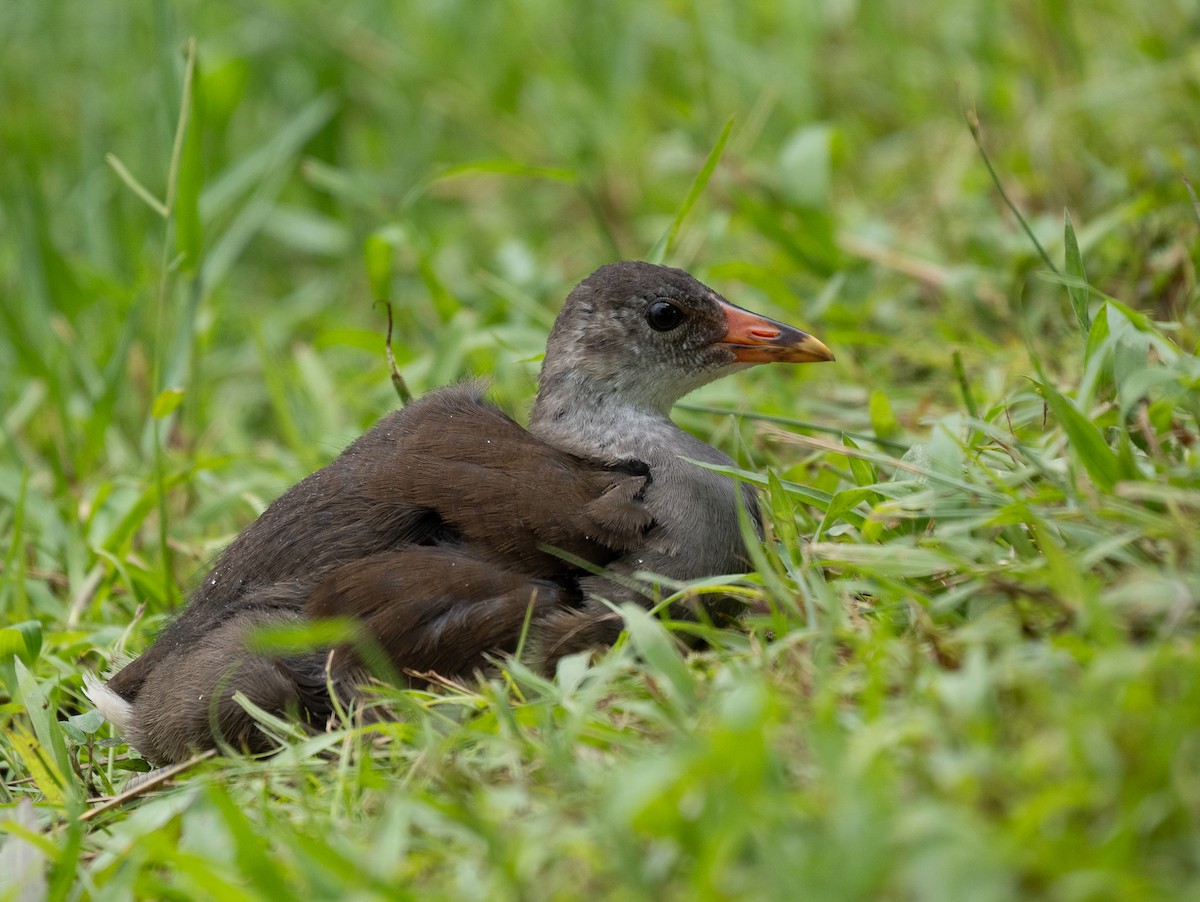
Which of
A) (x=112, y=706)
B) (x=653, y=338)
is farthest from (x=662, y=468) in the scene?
(x=112, y=706)

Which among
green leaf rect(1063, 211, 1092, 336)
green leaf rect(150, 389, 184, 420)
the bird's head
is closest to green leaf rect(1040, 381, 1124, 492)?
green leaf rect(1063, 211, 1092, 336)

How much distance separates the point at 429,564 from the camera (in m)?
3.00

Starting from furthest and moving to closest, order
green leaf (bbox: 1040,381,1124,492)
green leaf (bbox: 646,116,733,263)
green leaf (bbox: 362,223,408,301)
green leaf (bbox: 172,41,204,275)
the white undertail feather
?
green leaf (bbox: 362,223,408,301)
green leaf (bbox: 172,41,204,275)
green leaf (bbox: 646,116,733,263)
the white undertail feather
green leaf (bbox: 1040,381,1124,492)

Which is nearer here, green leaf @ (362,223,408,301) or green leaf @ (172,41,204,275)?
green leaf @ (172,41,204,275)

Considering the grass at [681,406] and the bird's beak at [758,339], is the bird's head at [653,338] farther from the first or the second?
the grass at [681,406]

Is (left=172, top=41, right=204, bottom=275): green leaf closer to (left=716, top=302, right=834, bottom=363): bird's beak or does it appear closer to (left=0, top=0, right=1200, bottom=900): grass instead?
(left=0, top=0, right=1200, bottom=900): grass

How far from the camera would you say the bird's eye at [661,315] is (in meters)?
3.72

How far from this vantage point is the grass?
6.41 feet

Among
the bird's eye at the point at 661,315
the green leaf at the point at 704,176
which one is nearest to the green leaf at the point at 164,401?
the bird's eye at the point at 661,315

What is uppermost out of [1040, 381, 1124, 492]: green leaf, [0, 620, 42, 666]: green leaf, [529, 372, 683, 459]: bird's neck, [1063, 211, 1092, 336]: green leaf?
[1063, 211, 1092, 336]: green leaf

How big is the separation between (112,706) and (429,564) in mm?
780

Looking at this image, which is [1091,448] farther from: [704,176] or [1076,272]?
[704,176]

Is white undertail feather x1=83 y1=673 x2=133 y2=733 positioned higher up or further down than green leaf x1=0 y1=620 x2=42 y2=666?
further down

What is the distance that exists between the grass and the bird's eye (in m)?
0.23
